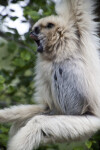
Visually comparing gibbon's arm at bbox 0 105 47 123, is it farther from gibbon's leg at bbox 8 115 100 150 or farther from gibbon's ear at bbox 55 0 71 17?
gibbon's ear at bbox 55 0 71 17

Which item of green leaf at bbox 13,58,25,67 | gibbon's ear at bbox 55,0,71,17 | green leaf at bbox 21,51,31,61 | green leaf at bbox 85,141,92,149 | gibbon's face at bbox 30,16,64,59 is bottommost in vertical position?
green leaf at bbox 85,141,92,149

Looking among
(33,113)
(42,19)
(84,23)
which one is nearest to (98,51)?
(84,23)

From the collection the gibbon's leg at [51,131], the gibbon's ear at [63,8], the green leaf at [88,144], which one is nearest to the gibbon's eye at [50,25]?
the gibbon's ear at [63,8]

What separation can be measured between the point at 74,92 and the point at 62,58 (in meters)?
0.68

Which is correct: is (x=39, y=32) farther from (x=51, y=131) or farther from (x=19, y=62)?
(x=51, y=131)

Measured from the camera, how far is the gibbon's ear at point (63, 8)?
664 cm

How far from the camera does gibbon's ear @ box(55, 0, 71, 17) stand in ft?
21.8

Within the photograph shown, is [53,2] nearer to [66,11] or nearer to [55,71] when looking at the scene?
[66,11]

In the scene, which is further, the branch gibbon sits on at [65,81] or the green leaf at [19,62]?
the green leaf at [19,62]

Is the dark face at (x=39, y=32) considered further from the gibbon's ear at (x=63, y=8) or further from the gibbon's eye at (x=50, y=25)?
the gibbon's ear at (x=63, y=8)

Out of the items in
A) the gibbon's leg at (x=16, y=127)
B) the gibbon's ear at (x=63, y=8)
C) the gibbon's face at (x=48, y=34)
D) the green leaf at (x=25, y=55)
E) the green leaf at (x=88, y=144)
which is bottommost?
the green leaf at (x=88, y=144)

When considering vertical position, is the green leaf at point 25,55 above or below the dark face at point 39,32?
below

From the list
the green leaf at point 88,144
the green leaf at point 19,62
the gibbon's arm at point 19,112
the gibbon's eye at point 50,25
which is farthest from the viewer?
the green leaf at point 19,62

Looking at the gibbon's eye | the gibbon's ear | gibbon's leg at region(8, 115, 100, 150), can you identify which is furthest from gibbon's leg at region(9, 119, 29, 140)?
the gibbon's ear
